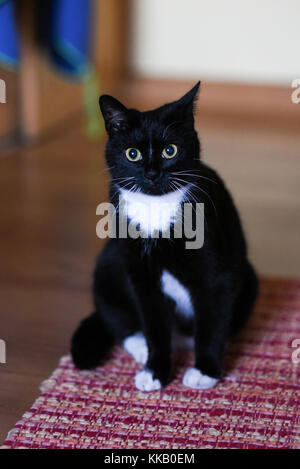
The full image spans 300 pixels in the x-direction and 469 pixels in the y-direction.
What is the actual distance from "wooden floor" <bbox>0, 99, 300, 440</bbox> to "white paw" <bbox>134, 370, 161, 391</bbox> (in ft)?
Answer: 0.66

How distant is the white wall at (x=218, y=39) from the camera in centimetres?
350

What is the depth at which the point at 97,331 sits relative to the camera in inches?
54.2

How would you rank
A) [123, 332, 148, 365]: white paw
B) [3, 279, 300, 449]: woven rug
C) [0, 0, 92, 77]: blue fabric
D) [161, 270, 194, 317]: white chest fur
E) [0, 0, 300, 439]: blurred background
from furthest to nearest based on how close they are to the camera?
[0, 0, 92, 77]: blue fabric → [0, 0, 300, 439]: blurred background → [123, 332, 148, 365]: white paw → [161, 270, 194, 317]: white chest fur → [3, 279, 300, 449]: woven rug

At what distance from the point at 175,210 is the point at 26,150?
75.3 inches

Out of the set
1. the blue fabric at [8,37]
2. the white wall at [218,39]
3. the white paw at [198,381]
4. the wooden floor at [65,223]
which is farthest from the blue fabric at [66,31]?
the white paw at [198,381]

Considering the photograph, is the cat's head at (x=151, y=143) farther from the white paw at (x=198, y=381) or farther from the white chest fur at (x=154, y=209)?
the white paw at (x=198, y=381)

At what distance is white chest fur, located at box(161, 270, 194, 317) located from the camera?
48.3 inches

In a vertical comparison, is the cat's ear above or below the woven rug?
above

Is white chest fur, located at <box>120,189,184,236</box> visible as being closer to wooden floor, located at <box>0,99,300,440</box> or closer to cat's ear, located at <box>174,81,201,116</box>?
cat's ear, located at <box>174,81,201,116</box>

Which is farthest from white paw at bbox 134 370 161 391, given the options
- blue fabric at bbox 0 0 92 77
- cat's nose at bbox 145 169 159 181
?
blue fabric at bbox 0 0 92 77

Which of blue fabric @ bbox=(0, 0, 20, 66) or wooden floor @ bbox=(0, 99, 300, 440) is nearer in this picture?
wooden floor @ bbox=(0, 99, 300, 440)

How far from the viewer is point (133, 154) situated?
1.16 m

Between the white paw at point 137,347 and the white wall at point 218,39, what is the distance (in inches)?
101

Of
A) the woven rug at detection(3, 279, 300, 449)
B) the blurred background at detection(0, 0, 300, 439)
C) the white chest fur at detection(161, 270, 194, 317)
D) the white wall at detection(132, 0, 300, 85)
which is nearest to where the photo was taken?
the woven rug at detection(3, 279, 300, 449)
